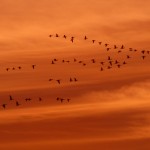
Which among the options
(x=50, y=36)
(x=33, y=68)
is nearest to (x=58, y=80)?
(x=33, y=68)

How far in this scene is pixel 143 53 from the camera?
17212 centimetres

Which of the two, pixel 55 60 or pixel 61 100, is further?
pixel 61 100

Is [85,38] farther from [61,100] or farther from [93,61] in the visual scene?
[61,100]

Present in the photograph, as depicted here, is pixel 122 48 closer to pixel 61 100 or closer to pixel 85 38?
pixel 85 38

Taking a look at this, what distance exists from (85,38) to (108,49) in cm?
649

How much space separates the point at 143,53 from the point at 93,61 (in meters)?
5.61

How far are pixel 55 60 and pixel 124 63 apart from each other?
8127mm

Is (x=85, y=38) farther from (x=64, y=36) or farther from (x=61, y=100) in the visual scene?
(x=61, y=100)

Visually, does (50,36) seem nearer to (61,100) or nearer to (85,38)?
(85,38)

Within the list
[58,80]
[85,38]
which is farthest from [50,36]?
[58,80]

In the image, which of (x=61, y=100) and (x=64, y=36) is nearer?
(x=64, y=36)

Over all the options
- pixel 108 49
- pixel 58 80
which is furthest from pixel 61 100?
pixel 108 49

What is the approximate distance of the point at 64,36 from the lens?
168 meters

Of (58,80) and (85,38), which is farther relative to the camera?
(58,80)
